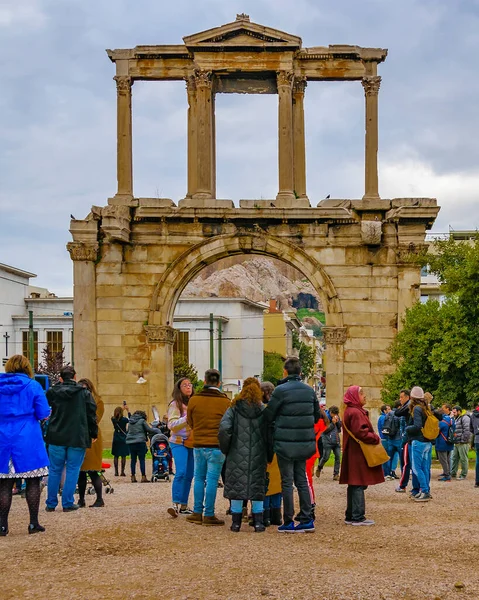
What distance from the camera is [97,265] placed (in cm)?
2717

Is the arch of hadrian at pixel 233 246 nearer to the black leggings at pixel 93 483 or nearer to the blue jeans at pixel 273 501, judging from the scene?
the black leggings at pixel 93 483

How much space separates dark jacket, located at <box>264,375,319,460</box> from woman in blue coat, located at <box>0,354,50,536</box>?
249cm

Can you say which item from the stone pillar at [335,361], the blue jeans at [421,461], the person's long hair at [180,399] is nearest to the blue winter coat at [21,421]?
the person's long hair at [180,399]

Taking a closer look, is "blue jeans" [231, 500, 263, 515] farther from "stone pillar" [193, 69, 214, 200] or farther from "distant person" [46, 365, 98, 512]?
"stone pillar" [193, 69, 214, 200]

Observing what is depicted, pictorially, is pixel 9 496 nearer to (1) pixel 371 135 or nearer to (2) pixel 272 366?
(1) pixel 371 135

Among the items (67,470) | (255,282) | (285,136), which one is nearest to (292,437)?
(67,470)

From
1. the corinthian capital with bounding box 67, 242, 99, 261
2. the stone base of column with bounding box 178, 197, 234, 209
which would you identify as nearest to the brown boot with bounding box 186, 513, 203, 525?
the stone base of column with bounding box 178, 197, 234, 209

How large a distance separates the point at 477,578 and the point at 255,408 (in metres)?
3.35

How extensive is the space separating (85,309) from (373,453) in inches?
652

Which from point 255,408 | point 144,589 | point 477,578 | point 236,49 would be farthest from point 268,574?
point 236,49

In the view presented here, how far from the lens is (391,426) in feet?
57.1

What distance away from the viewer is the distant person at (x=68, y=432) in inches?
486

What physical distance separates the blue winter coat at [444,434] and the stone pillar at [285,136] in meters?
10.6

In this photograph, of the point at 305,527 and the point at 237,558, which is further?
the point at 305,527
